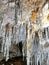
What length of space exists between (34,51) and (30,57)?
0.54ft

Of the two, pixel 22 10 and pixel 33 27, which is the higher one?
pixel 22 10

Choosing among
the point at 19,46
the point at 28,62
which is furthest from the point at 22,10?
the point at 28,62

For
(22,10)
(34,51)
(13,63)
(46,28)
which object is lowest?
(13,63)

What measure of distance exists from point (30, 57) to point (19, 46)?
437mm

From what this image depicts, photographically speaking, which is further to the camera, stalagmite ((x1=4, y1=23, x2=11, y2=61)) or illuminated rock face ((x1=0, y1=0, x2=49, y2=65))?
stalagmite ((x1=4, y1=23, x2=11, y2=61))

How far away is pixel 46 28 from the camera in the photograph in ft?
13.4

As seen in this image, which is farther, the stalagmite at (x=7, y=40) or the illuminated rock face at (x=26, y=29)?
the stalagmite at (x=7, y=40)

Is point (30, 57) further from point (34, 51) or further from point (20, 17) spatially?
point (20, 17)

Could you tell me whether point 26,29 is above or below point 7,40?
above

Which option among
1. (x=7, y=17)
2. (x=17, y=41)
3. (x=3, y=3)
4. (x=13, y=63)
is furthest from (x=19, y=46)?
(x=3, y=3)

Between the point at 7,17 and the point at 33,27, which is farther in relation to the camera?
the point at 7,17

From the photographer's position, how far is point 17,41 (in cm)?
453

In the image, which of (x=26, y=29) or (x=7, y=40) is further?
(x=7, y=40)

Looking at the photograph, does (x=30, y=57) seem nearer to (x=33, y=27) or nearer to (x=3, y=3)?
(x=33, y=27)
